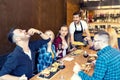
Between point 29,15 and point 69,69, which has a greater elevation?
point 29,15

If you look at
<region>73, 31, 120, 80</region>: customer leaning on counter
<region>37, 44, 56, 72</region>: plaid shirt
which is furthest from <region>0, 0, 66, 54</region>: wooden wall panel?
<region>73, 31, 120, 80</region>: customer leaning on counter

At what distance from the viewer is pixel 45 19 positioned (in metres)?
4.58

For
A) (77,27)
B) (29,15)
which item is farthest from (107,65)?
(77,27)

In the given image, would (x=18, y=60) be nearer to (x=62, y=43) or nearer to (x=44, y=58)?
(x=44, y=58)

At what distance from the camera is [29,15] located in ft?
13.0

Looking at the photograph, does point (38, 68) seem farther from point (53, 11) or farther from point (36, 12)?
point (53, 11)

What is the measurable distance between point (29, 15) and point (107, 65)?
2382mm

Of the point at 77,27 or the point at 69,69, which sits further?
the point at 77,27

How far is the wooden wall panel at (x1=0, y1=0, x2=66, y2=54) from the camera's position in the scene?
3.32m

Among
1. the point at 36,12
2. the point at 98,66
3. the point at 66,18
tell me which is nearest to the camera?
the point at 98,66

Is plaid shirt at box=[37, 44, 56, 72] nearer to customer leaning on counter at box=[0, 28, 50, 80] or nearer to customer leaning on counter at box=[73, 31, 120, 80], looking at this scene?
customer leaning on counter at box=[0, 28, 50, 80]

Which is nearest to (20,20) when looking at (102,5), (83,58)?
(83,58)

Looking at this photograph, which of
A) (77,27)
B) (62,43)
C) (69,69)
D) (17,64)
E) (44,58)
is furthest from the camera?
(77,27)

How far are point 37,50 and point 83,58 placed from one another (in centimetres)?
73
